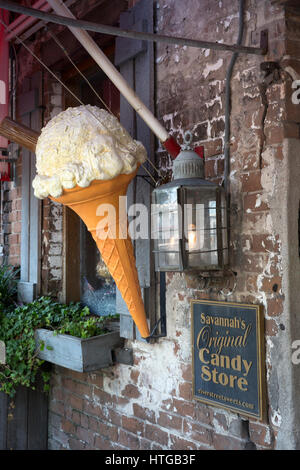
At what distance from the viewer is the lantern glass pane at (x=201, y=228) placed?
7.59ft

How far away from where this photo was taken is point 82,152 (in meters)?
2.45

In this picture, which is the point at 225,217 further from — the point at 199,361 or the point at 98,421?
the point at 98,421

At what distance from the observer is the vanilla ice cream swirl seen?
7.97 feet

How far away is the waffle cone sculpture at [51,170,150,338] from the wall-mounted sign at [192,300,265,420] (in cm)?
35

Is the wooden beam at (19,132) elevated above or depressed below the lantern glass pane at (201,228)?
above

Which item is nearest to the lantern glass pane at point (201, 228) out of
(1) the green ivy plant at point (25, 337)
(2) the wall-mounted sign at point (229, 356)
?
(2) the wall-mounted sign at point (229, 356)

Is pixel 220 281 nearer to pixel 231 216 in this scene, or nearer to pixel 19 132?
pixel 231 216

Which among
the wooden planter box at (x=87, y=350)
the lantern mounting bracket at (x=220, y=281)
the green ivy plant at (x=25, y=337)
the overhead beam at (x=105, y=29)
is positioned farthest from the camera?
the green ivy plant at (x=25, y=337)

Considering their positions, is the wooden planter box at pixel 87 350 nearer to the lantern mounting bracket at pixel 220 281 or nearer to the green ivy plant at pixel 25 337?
the green ivy plant at pixel 25 337

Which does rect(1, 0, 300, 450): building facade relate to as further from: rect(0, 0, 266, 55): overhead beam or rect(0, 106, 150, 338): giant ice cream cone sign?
rect(0, 106, 150, 338): giant ice cream cone sign

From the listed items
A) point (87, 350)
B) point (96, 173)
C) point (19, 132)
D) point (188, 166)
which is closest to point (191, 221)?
point (188, 166)

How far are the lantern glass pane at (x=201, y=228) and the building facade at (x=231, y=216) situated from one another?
0.59ft

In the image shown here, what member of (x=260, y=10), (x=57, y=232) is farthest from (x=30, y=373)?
(x=260, y=10)

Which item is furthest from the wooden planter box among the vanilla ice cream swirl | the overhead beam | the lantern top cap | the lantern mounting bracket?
the overhead beam
